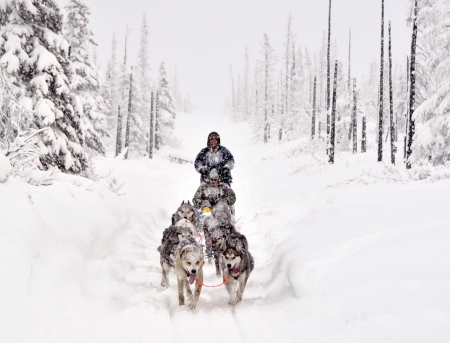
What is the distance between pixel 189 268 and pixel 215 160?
403cm

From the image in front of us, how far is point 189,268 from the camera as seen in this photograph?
5031mm

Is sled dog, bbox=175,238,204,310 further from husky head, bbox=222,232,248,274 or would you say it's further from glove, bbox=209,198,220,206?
glove, bbox=209,198,220,206

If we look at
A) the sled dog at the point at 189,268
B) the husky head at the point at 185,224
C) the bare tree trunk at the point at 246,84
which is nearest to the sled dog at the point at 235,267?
the sled dog at the point at 189,268

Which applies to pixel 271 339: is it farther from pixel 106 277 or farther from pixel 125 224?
pixel 125 224

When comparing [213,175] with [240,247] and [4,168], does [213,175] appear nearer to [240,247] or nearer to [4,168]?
[240,247]

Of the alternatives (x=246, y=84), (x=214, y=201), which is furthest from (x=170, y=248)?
(x=246, y=84)

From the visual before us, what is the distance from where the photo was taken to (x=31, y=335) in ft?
10.1

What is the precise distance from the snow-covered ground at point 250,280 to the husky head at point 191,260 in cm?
52

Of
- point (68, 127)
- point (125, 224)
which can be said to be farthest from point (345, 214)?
point (68, 127)

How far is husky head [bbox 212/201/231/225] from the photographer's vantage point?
24.2ft

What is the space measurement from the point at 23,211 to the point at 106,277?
5.25 feet

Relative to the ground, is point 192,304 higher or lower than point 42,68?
lower

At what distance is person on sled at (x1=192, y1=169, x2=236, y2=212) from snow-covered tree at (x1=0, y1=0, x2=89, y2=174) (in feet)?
19.8

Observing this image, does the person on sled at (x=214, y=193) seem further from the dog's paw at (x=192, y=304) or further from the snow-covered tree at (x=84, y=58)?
the snow-covered tree at (x=84, y=58)
